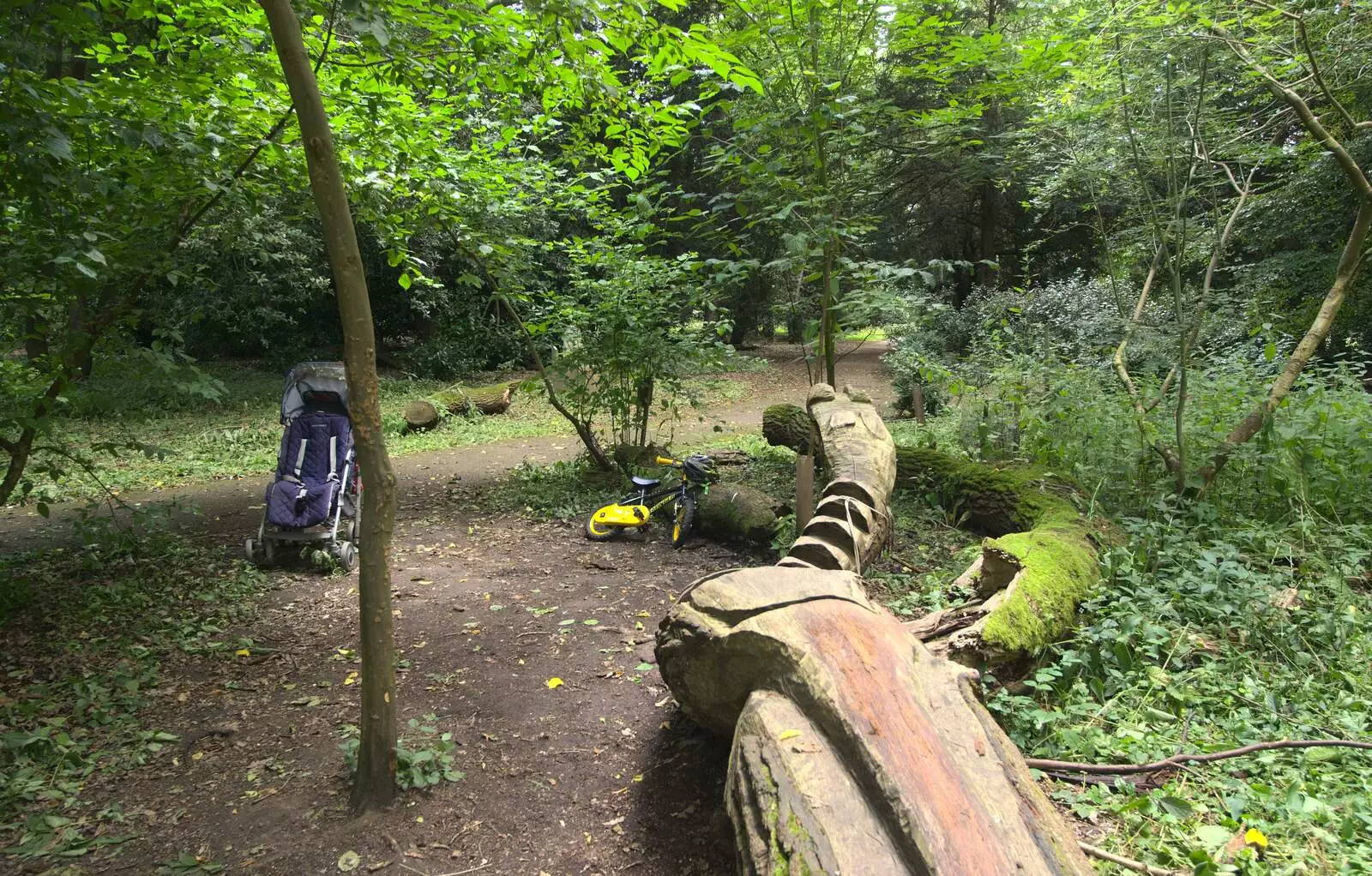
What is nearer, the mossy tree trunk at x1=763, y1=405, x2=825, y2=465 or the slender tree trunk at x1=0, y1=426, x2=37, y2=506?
the slender tree trunk at x1=0, y1=426, x2=37, y2=506

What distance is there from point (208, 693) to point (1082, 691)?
4.31 meters

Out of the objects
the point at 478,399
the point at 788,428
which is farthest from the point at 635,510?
the point at 478,399

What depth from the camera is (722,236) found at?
6.39 m

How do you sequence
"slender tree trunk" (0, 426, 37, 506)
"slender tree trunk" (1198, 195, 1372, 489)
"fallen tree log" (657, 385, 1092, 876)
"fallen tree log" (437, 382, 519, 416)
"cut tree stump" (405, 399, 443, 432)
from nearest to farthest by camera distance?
1. "fallen tree log" (657, 385, 1092, 876)
2. "slender tree trunk" (0, 426, 37, 506)
3. "slender tree trunk" (1198, 195, 1372, 489)
4. "cut tree stump" (405, 399, 443, 432)
5. "fallen tree log" (437, 382, 519, 416)

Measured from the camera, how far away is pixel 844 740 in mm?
1976

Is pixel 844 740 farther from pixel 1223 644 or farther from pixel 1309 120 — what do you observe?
pixel 1309 120

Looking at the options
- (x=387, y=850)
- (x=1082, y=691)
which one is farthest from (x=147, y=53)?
(x=1082, y=691)

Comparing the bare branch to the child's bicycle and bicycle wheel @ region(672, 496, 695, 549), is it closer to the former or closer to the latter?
the child's bicycle

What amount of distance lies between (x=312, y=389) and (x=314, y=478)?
976 mm

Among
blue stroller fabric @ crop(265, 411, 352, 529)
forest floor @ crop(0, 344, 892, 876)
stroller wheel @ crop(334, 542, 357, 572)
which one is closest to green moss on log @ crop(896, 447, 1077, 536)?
forest floor @ crop(0, 344, 892, 876)

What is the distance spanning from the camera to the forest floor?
2.43 m

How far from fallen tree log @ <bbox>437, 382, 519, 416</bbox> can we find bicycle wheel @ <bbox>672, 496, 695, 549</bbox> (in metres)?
7.85

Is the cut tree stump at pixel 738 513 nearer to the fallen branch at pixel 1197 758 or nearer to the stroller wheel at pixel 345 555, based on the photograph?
the stroller wheel at pixel 345 555

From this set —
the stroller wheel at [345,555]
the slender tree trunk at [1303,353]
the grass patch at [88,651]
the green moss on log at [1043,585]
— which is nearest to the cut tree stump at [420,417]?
the grass patch at [88,651]
